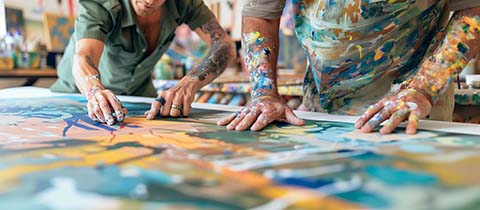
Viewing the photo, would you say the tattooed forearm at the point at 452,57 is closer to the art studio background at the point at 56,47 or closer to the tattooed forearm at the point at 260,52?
the tattooed forearm at the point at 260,52

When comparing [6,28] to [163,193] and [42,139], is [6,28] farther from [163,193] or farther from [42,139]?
[163,193]

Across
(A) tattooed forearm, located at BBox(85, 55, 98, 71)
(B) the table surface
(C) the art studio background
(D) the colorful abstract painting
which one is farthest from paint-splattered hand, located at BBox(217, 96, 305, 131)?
(D) the colorful abstract painting

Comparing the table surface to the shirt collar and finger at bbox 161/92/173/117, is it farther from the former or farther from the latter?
finger at bbox 161/92/173/117

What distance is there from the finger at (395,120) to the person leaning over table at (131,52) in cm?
54

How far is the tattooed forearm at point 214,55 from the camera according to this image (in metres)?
1.46

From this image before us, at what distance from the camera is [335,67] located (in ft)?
3.82

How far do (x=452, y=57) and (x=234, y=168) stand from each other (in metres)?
0.60

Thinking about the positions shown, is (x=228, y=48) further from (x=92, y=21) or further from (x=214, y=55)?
(x=92, y=21)

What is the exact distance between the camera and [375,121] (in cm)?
90

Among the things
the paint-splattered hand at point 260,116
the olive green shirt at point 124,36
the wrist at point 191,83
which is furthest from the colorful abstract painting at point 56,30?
the paint-splattered hand at point 260,116

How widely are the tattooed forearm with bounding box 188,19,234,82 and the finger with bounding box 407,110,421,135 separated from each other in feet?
2.33

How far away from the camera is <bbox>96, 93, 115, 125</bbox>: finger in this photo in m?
1.06

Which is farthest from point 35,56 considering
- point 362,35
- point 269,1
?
point 362,35

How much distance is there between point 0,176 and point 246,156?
350 millimetres
